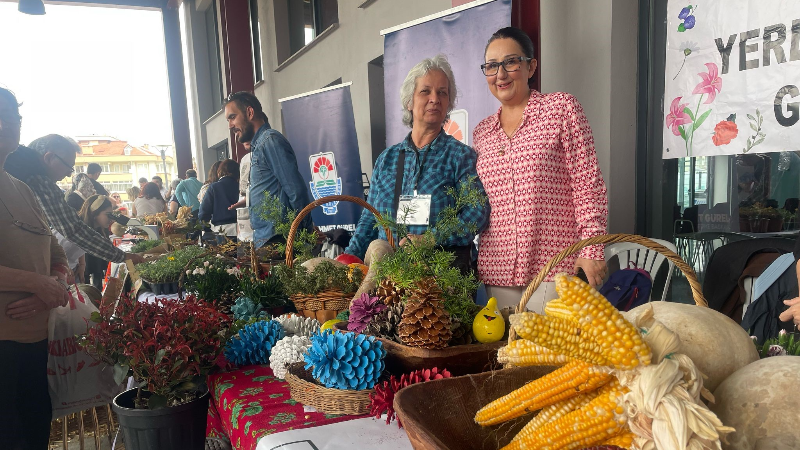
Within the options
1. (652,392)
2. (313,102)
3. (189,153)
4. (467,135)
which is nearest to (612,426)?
(652,392)

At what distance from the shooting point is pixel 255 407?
1072 millimetres

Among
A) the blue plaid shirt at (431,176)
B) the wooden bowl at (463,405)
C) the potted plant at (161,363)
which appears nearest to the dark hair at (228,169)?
the blue plaid shirt at (431,176)

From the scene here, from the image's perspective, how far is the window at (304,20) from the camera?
683 cm

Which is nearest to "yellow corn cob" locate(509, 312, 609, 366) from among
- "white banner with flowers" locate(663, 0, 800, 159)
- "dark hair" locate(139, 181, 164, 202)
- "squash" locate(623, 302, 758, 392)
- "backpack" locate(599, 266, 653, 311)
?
"squash" locate(623, 302, 758, 392)

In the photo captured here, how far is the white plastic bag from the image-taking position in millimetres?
2023

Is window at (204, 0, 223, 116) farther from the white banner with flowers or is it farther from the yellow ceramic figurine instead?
the yellow ceramic figurine

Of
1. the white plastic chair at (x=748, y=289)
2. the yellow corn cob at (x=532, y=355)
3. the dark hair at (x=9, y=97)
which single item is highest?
the dark hair at (x=9, y=97)

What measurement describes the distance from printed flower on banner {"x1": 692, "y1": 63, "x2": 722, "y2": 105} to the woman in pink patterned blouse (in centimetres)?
111

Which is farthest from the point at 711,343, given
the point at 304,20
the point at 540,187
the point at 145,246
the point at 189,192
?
the point at 189,192

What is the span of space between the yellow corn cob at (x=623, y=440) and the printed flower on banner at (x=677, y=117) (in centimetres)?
245

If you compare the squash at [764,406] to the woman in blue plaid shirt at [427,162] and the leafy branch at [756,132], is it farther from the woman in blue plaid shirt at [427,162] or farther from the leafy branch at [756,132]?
the leafy branch at [756,132]

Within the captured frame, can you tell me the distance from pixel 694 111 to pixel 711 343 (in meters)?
2.28

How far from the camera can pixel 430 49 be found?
10.9 ft

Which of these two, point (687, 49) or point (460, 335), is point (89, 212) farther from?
point (687, 49)
